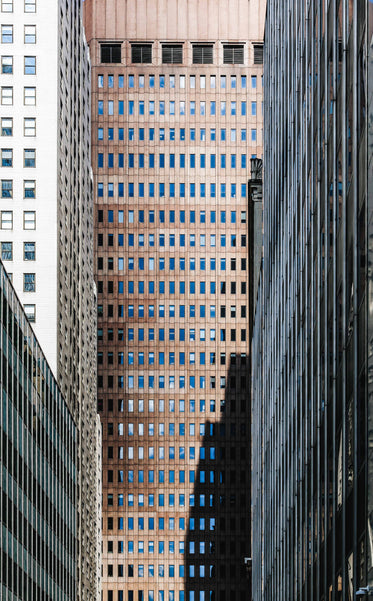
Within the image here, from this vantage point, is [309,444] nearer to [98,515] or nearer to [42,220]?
[42,220]

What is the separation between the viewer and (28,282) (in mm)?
118938

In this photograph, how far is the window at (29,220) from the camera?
120125mm

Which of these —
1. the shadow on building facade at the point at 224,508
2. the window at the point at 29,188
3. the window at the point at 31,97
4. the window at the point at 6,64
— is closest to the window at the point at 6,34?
the window at the point at 6,64

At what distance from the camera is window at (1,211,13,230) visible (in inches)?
4729

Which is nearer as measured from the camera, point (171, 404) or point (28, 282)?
point (28, 282)

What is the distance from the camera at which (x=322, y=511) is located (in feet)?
158

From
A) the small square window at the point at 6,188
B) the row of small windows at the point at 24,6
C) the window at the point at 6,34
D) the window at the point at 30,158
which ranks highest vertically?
the row of small windows at the point at 24,6

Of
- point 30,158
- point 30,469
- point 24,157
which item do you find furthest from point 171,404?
point 30,469

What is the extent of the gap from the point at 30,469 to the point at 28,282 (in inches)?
1166

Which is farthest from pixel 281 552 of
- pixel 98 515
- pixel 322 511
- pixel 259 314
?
pixel 98 515

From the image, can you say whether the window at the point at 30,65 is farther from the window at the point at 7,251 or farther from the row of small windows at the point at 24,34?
the window at the point at 7,251

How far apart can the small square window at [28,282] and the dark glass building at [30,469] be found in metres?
10.7

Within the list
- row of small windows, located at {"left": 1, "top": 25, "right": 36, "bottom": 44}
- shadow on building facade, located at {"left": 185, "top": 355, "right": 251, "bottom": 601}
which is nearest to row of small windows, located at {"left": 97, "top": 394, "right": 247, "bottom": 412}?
shadow on building facade, located at {"left": 185, "top": 355, "right": 251, "bottom": 601}

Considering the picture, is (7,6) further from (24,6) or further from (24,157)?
(24,157)
